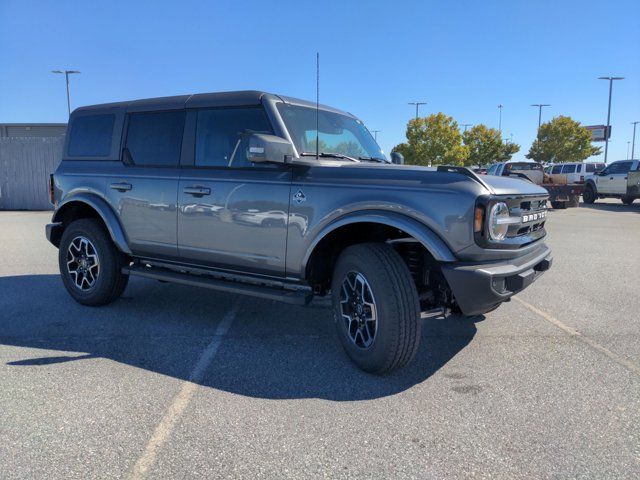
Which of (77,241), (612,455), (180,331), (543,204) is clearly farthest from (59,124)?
(612,455)

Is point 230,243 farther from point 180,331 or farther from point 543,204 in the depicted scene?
point 543,204

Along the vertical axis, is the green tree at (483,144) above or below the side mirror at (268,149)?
above

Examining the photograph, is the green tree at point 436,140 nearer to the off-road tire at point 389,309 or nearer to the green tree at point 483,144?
the green tree at point 483,144

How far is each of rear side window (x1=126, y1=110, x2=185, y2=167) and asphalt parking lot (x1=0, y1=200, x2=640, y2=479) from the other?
1.54m

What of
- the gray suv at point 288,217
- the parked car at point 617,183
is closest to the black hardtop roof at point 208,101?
the gray suv at point 288,217

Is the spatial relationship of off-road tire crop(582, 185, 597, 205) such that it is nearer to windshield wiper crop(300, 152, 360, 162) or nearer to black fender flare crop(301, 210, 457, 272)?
windshield wiper crop(300, 152, 360, 162)

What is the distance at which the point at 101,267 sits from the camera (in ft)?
16.6

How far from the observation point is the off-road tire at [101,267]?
5074mm

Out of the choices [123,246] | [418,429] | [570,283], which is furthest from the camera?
[570,283]

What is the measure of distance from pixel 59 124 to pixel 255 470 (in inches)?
949

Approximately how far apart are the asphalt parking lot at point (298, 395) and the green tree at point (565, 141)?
5897cm

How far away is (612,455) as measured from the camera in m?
2.54

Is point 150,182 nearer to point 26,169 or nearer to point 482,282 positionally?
point 482,282

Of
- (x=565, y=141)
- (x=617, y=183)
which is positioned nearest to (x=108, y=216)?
(x=617, y=183)
